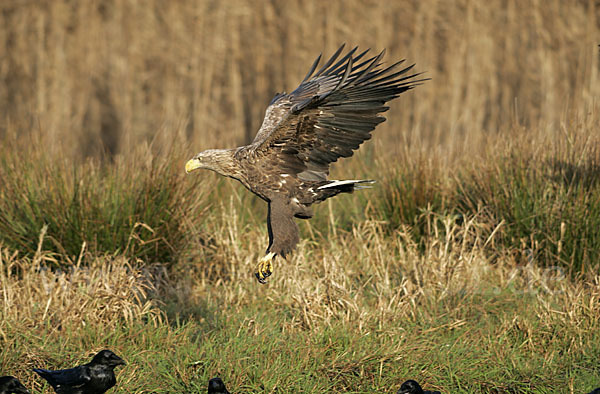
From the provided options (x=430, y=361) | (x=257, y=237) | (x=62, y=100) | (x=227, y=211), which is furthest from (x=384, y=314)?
(x=62, y=100)

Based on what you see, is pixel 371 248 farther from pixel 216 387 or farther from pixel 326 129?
pixel 216 387

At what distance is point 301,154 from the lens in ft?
14.8

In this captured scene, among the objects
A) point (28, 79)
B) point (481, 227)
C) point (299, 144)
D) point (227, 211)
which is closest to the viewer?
point (299, 144)

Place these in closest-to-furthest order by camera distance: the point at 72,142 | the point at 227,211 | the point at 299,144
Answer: the point at 299,144
the point at 227,211
the point at 72,142

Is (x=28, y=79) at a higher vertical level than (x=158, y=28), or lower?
lower

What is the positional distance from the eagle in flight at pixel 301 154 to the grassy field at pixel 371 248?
753mm

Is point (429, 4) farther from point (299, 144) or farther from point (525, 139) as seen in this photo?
point (299, 144)

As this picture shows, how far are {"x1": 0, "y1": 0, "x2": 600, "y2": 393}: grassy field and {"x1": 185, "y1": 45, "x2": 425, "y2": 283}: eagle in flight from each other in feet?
2.47

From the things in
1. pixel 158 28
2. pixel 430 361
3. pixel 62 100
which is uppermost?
pixel 158 28

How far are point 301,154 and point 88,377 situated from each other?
1687 millimetres

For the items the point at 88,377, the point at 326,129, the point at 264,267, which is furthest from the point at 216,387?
the point at 326,129

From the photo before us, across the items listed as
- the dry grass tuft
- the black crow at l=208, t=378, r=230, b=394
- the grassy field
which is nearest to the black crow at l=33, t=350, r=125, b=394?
the grassy field

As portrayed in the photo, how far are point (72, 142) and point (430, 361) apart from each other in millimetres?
5658

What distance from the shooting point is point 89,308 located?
15.9 feet
